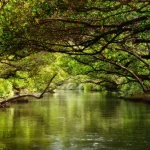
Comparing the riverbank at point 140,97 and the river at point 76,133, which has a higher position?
the riverbank at point 140,97

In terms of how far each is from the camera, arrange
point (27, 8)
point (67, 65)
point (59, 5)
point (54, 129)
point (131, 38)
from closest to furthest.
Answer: point (59, 5)
point (27, 8)
point (131, 38)
point (54, 129)
point (67, 65)

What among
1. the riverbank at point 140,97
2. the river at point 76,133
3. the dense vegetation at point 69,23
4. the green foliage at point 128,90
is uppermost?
the dense vegetation at point 69,23

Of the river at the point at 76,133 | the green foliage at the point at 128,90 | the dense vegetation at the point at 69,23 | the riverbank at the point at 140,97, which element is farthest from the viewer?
the green foliage at the point at 128,90

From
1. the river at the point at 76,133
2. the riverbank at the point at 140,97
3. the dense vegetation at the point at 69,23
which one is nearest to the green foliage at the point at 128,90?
the riverbank at the point at 140,97

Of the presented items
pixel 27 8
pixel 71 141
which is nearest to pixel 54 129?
pixel 71 141

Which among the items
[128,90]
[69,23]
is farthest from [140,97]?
[69,23]

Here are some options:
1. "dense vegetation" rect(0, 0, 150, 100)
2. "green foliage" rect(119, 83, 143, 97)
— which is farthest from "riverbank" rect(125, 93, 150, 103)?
"dense vegetation" rect(0, 0, 150, 100)

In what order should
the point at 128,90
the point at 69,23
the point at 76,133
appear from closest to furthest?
the point at 69,23, the point at 76,133, the point at 128,90

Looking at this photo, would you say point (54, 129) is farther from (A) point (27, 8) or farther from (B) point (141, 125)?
(A) point (27, 8)

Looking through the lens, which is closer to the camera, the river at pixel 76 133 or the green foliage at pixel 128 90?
the river at pixel 76 133

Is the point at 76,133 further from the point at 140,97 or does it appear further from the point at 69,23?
the point at 140,97

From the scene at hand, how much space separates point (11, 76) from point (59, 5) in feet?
93.6

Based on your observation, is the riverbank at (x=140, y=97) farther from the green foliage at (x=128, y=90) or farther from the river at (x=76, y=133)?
the river at (x=76, y=133)

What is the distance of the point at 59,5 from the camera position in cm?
1512
